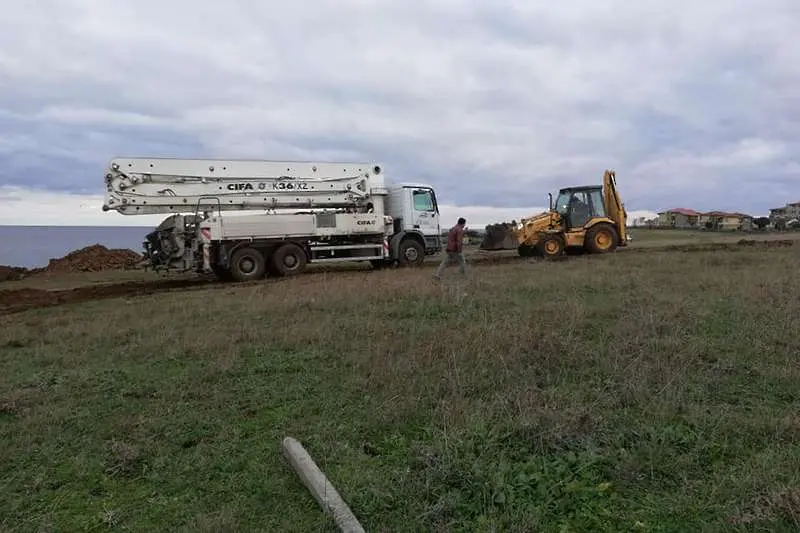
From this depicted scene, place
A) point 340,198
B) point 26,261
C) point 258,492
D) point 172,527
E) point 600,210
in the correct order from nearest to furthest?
point 172,527
point 258,492
point 340,198
point 600,210
point 26,261

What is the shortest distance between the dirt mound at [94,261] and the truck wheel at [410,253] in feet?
43.7

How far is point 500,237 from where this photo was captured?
29781 mm

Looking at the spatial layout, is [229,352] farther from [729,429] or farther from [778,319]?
[778,319]

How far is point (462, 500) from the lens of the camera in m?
3.94

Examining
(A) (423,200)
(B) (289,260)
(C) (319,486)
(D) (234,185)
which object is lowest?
(C) (319,486)

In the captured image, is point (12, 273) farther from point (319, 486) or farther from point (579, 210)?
point (319, 486)

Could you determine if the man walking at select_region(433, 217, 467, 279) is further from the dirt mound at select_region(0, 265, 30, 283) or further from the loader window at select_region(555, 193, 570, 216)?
the dirt mound at select_region(0, 265, 30, 283)

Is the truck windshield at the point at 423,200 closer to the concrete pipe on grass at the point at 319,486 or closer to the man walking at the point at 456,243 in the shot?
the man walking at the point at 456,243

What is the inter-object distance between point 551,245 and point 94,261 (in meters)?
19.7

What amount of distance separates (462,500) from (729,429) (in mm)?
2303

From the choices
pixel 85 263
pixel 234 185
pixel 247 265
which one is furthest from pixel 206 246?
pixel 85 263

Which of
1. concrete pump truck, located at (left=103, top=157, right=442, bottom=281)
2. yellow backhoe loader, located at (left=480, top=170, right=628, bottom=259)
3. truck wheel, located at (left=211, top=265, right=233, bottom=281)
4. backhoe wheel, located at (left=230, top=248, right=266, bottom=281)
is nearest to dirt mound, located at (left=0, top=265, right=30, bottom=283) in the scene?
concrete pump truck, located at (left=103, top=157, right=442, bottom=281)

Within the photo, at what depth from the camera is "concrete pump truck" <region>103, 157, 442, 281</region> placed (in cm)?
1878

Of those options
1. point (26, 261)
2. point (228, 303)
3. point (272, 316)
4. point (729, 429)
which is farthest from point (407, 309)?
point (26, 261)
